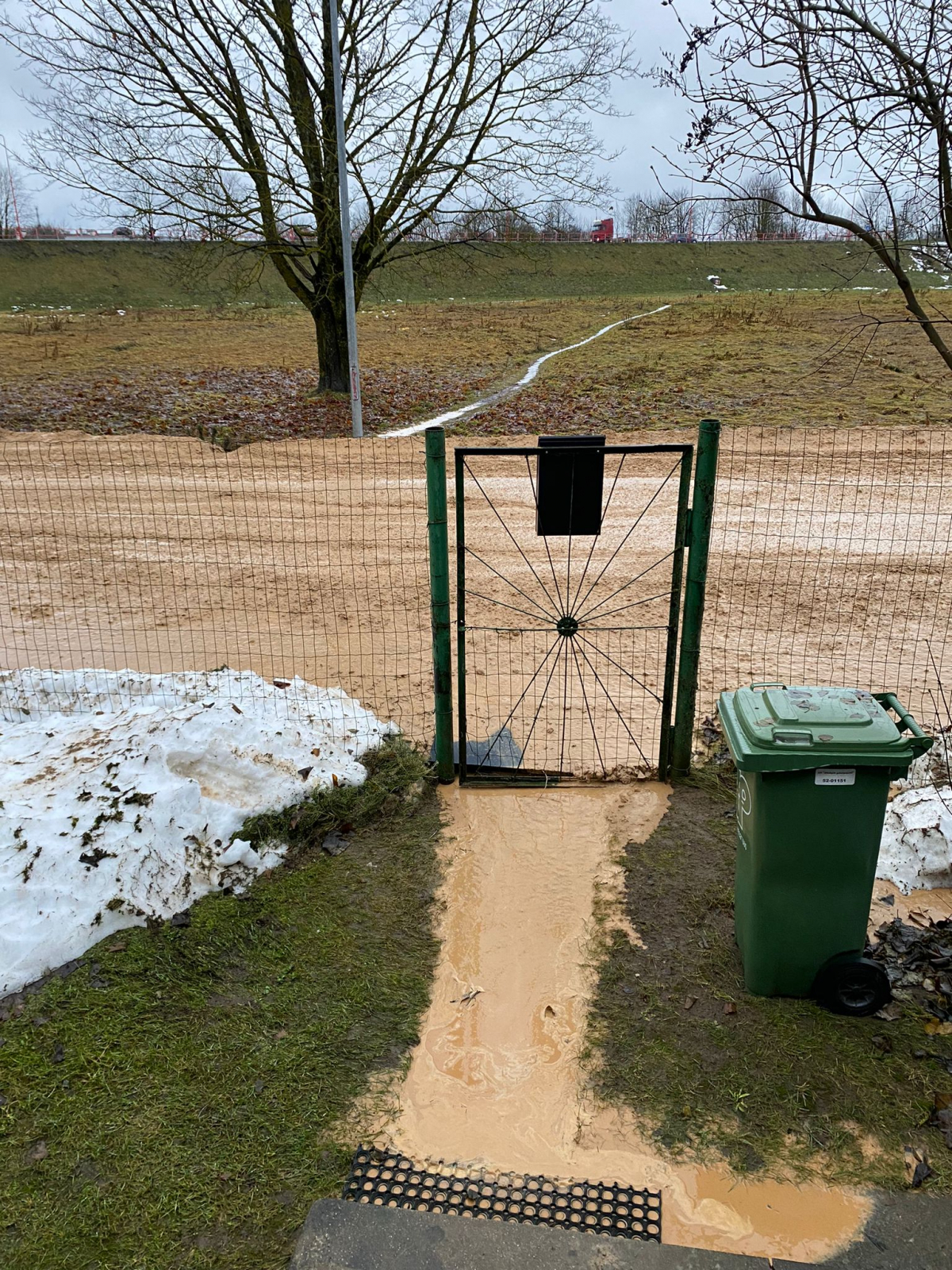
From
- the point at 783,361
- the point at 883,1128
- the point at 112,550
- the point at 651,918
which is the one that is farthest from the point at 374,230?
the point at 883,1128

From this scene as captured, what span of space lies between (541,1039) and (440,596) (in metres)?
2.26

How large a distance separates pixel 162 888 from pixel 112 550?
Result: 6203 mm

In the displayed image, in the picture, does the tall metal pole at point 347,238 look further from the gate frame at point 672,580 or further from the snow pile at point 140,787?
the gate frame at point 672,580

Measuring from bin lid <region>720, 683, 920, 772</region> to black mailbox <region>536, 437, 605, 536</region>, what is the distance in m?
1.56

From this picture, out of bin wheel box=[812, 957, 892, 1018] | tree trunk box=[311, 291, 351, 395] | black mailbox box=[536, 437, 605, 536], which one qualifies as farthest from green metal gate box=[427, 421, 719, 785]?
tree trunk box=[311, 291, 351, 395]

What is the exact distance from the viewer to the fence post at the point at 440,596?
4617mm

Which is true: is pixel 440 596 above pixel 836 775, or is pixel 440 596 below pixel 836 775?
above

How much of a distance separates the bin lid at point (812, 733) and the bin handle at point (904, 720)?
0.04 m

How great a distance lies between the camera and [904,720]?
3.23 metres

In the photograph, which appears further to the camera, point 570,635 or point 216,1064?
point 570,635

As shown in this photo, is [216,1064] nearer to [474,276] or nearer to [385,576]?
[385,576]

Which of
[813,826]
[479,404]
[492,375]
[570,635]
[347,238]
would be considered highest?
[347,238]

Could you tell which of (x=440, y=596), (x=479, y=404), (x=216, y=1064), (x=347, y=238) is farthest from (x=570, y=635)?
(x=479, y=404)

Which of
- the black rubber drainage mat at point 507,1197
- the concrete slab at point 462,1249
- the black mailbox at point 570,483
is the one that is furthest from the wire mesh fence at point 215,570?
the concrete slab at point 462,1249
